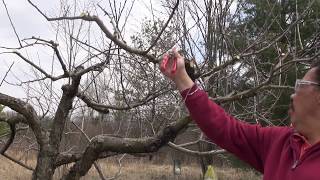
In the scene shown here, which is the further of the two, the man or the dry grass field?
the dry grass field

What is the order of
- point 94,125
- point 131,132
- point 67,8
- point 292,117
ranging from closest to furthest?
point 292,117 → point 131,132 → point 67,8 → point 94,125

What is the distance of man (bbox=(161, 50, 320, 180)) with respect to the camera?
180cm

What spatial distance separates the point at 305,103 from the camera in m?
1.84

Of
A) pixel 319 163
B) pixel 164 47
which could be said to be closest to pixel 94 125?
pixel 164 47

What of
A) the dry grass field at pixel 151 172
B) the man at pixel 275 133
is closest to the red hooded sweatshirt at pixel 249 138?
the man at pixel 275 133

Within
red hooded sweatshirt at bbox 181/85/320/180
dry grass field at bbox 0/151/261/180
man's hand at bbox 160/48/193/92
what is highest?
dry grass field at bbox 0/151/261/180

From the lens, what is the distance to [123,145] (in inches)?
118

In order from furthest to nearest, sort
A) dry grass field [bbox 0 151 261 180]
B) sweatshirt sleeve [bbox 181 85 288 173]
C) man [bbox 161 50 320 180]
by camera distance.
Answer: dry grass field [bbox 0 151 261 180] < sweatshirt sleeve [bbox 181 85 288 173] < man [bbox 161 50 320 180]

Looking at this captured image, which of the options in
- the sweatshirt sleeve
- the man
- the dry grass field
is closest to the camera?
the man

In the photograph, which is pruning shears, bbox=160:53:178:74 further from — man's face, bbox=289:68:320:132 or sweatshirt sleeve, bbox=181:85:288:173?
man's face, bbox=289:68:320:132

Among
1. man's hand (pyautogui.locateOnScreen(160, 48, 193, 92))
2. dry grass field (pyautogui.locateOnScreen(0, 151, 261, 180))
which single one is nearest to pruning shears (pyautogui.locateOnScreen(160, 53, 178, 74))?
man's hand (pyautogui.locateOnScreen(160, 48, 193, 92))

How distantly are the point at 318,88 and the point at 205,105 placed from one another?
40 cm

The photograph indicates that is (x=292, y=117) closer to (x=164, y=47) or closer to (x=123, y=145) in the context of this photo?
(x=123, y=145)

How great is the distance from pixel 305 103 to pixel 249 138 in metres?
0.30
